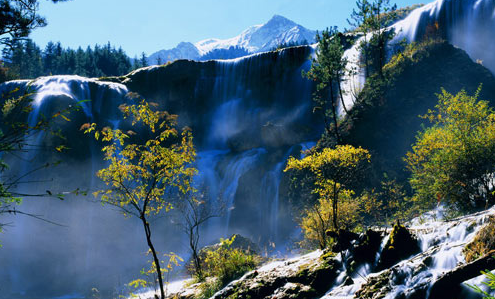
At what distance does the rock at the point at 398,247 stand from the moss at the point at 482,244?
1578 mm

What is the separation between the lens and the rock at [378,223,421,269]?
6628 millimetres

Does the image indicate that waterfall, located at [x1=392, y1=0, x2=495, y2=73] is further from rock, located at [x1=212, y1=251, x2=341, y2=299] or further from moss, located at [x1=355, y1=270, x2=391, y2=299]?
moss, located at [x1=355, y1=270, x2=391, y2=299]

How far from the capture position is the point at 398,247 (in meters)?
6.80

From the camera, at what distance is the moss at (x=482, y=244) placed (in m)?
4.83

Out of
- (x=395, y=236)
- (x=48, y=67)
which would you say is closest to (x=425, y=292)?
(x=395, y=236)

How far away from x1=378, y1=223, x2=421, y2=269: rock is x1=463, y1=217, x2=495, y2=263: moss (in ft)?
5.18

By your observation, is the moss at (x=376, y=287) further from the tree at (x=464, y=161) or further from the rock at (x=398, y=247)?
the tree at (x=464, y=161)

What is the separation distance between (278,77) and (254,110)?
5.25m

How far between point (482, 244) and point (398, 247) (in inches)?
80.1

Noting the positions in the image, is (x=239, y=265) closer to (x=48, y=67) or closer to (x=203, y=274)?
(x=203, y=274)

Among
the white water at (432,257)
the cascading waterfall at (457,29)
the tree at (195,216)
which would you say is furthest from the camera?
the cascading waterfall at (457,29)

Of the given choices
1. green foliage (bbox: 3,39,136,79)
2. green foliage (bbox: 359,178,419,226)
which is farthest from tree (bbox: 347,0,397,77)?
green foliage (bbox: 3,39,136,79)

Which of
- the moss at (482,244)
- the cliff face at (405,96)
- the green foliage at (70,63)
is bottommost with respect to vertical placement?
the moss at (482,244)

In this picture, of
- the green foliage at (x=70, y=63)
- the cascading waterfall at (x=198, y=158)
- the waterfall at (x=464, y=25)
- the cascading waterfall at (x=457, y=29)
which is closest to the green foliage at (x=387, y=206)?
the cascading waterfall at (x=198, y=158)
